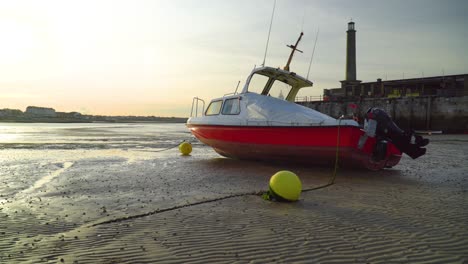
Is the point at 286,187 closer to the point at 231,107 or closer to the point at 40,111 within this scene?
the point at 231,107

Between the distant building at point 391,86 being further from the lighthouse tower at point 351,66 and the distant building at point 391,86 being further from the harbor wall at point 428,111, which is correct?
the harbor wall at point 428,111

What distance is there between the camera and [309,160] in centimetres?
916

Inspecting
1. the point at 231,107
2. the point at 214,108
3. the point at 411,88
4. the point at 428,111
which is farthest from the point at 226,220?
the point at 411,88

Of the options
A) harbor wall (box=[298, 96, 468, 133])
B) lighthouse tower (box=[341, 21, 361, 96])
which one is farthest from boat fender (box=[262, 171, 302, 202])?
lighthouse tower (box=[341, 21, 361, 96])

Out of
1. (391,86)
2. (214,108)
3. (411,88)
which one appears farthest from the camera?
(391,86)

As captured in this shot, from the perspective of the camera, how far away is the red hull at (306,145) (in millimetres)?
8250

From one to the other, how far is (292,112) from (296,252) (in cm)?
639

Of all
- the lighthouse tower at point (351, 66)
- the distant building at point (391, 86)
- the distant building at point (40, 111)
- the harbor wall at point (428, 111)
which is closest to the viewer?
the harbor wall at point (428, 111)

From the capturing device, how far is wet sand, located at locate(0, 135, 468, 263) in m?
3.33

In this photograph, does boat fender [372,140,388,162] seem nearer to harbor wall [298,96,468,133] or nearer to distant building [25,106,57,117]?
harbor wall [298,96,468,133]

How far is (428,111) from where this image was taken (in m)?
33.4

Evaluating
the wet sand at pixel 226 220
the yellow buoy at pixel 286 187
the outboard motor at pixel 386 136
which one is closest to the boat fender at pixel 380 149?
the outboard motor at pixel 386 136

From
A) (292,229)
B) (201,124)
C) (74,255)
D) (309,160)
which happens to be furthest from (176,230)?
(201,124)

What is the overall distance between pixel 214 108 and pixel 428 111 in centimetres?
2915
